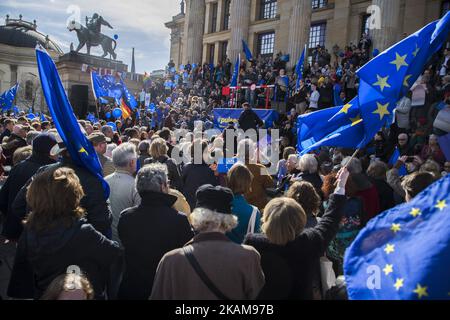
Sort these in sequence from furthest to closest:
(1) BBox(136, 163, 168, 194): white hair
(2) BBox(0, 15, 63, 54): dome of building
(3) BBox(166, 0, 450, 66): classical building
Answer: (2) BBox(0, 15, 63, 54): dome of building < (3) BBox(166, 0, 450, 66): classical building < (1) BBox(136, 163, 168, 194): white hair

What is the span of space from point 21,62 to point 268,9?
57541mm

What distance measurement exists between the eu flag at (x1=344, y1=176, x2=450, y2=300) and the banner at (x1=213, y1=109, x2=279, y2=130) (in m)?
12.5

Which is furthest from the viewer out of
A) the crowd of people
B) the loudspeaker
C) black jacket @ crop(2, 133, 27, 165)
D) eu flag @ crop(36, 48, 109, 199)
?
the loudspeaker

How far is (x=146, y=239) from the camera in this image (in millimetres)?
3135

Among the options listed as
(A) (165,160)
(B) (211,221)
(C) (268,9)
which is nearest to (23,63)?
(C) (268,9)

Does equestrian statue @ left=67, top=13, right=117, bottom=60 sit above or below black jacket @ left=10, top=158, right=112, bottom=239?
above

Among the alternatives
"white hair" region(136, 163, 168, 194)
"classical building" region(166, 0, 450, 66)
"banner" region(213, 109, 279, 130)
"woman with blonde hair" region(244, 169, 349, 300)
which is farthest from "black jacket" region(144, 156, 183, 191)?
"classical building" region(166, 0, 450, 66)

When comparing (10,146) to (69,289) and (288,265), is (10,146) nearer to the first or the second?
(69,289)

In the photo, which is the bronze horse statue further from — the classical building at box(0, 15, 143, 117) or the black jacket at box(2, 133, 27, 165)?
the black jacket at box(2, 133, 27, 165)

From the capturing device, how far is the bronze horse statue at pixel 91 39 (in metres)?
30.8

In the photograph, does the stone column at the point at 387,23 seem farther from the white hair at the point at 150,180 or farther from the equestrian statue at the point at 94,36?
the equestrian statue at the point at 94,36

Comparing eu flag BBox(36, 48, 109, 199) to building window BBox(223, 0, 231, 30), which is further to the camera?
building window BBox(223, 0, 231, 30)

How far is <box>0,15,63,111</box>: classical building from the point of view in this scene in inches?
2611
